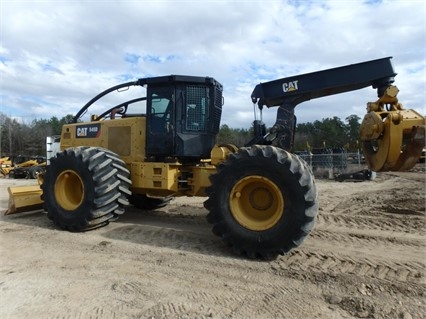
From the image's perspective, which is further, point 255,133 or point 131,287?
point 255,133

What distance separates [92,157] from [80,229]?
51.2 inches

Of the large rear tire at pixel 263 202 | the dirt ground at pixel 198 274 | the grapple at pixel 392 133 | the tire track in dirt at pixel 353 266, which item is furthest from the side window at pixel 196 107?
the tire track in dirt at pixel 353 266

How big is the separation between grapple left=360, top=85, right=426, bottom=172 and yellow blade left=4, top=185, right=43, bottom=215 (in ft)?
22.4

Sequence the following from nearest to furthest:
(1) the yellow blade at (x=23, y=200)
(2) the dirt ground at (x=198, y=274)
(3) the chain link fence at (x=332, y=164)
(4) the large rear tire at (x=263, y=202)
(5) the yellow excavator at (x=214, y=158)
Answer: (2) the dirt ground at (x=198, y=274), (4) the large rear tire at (x=263, y=202), (5) the yellow excavator at (x=214, y=158), (1) the yellow blade at (x=23, y=200), (3) the chain link fence at (x=332, y=164)

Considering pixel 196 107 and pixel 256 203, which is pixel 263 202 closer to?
pixel 256 203

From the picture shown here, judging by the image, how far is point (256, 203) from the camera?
558 cm

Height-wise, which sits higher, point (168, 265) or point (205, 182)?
point (205, 182)

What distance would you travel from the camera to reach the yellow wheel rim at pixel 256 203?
17.2 ft

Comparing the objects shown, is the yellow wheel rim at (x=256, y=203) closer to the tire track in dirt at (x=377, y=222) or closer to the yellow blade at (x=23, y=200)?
the tire track in dirt at (x=377, y=222)

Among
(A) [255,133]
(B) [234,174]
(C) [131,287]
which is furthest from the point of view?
(A) [255,133]

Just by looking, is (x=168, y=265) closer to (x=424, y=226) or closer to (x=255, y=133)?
(x=255, y=133)

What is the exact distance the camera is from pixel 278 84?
6488 millimetres

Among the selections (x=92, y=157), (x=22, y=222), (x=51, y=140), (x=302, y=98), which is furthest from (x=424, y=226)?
(x=51, y=140)

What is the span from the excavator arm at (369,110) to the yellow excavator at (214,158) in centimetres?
2
